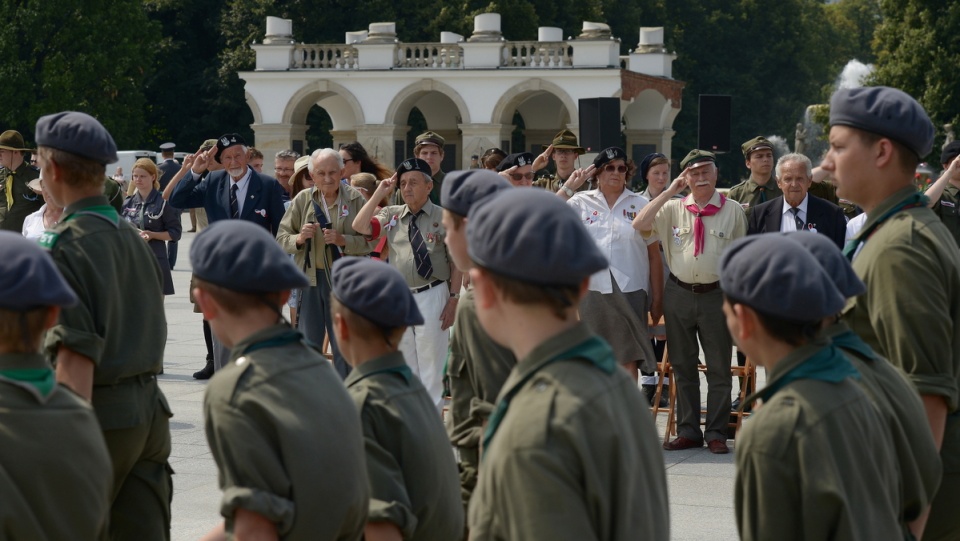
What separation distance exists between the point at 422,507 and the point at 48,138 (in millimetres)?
1940

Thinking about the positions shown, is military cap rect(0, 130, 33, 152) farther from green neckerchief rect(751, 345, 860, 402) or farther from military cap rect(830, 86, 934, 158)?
green neckerchief rect(751, 345, 860, 402)

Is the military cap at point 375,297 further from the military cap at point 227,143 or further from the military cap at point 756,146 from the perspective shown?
the military cap at point 756,146

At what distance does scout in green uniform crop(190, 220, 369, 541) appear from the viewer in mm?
3816

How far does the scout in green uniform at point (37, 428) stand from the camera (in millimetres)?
3730

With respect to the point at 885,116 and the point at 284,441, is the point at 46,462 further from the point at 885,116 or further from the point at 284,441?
the point at 885,116

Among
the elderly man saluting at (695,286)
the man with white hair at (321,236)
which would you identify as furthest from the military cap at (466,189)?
the man with white hair at (321,236)

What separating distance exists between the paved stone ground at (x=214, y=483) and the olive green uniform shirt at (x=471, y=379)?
1501 mm

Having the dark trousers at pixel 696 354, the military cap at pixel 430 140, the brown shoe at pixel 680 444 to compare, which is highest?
the military cap at pixel 430 140

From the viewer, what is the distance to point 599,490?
2.98m

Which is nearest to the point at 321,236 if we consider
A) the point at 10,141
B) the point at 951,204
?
the point at 10,141

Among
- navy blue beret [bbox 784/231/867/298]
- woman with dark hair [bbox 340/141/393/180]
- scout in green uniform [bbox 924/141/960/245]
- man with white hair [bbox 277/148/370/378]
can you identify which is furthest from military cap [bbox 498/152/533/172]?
navy blue beret [bbox 784/231/867/298]

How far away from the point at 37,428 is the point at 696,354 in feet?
23.7

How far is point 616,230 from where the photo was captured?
10570mm

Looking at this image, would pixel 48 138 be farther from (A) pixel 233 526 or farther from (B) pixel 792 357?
(B) pixel 792 357
